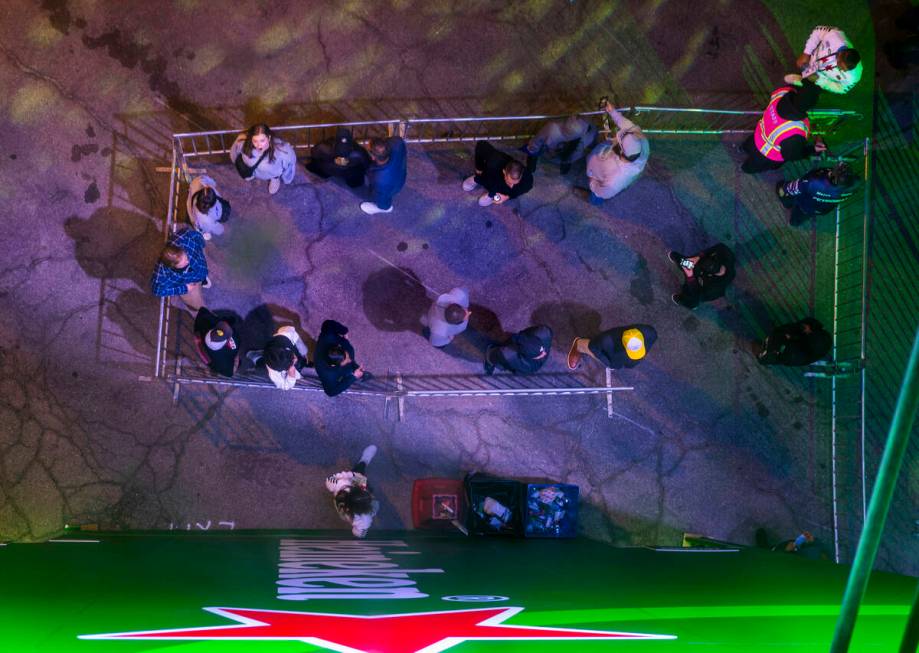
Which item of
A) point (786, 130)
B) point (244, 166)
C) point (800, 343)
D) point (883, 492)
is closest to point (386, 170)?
point (244, 166)

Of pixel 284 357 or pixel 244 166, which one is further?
pixel 244 166

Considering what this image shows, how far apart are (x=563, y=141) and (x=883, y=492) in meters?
4.56

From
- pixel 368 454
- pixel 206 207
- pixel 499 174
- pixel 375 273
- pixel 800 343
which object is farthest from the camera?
pixel 375 273

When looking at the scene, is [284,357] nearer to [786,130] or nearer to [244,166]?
[244,166]

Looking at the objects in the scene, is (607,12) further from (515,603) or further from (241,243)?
(515,603)

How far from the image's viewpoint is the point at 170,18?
605 centimetres

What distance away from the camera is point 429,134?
6.16 m

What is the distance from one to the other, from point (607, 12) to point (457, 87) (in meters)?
1.68

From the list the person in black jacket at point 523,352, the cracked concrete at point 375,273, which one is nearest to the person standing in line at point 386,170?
the cracked concrete at point 375,273

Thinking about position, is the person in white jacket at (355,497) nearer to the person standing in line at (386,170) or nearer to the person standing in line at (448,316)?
the person standing in line at (448,316)

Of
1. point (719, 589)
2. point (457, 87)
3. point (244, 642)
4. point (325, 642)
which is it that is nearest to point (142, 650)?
point (244, 642)

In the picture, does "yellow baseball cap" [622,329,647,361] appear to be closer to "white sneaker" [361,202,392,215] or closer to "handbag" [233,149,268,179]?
"white sneaker" [361,202,392,215]

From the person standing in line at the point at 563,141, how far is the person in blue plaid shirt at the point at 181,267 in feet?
9.90

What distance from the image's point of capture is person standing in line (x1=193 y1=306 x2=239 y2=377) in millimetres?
5316
